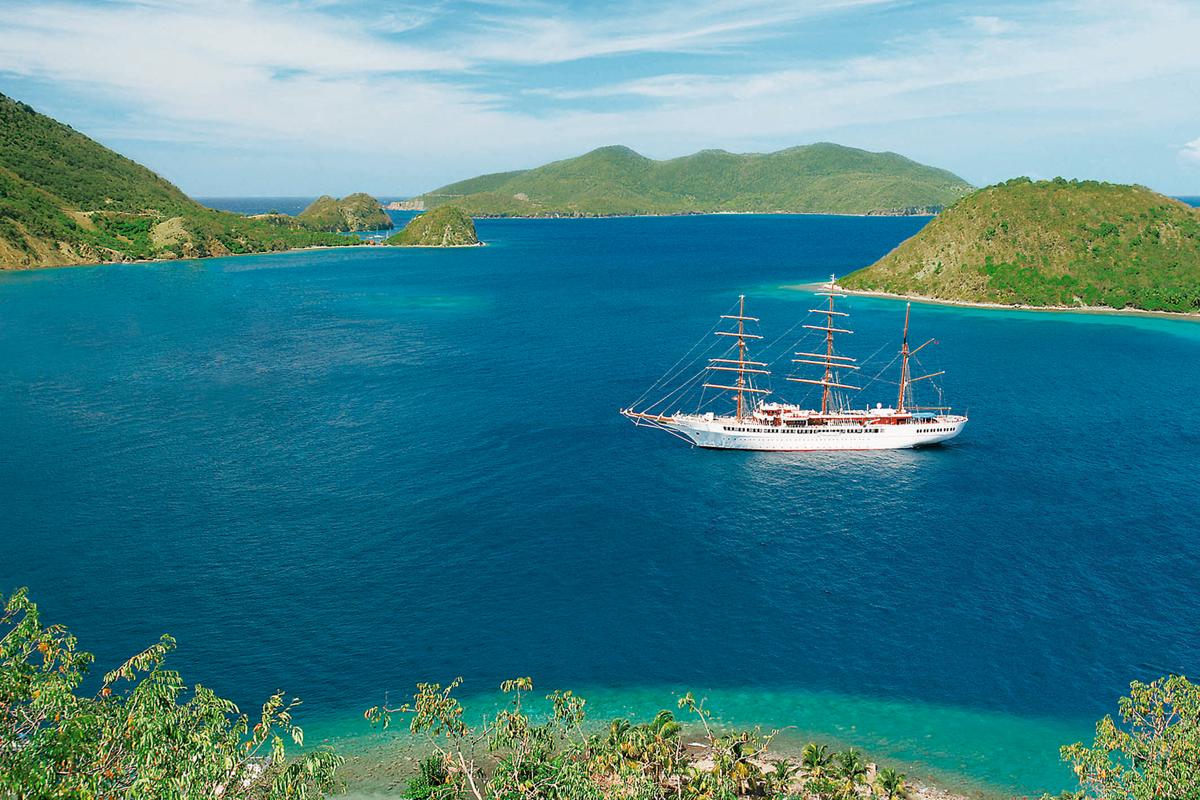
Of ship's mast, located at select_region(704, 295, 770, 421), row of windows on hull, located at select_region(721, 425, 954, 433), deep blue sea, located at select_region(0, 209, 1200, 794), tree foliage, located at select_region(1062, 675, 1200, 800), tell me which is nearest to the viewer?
tree foliage, located at select_region(1062, 675, 1200, 800)

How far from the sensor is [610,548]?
72625mm

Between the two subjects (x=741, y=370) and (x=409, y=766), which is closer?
Result: (x=409, y=766)

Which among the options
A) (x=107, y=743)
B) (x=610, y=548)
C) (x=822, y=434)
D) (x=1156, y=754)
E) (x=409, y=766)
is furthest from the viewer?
(x=822, y=434)

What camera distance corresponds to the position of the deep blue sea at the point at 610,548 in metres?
54.8

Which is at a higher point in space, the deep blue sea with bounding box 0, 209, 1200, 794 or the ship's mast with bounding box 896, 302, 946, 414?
the ship's mast with bounding box 896, 302, 946, 414

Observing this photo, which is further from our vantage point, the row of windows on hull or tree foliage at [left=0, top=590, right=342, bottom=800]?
the row of windows on hull

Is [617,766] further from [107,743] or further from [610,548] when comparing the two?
[610,548]

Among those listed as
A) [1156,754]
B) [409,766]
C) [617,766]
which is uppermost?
[1156,754]

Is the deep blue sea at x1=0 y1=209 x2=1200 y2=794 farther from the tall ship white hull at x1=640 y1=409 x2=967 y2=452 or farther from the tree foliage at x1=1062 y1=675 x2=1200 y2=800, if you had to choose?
the tree foliage at x1=1062 y1=675 x2=1200 y2=800

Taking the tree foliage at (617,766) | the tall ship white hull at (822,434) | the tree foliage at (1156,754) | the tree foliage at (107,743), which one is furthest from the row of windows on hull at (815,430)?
the tree foliage at (107,743)

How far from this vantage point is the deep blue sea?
5478 centimetres

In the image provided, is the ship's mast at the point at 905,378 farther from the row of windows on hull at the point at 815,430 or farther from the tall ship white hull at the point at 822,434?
the row of windows on hull at the point at 815,430

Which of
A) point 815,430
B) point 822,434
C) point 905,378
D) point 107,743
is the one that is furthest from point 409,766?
point 905,378

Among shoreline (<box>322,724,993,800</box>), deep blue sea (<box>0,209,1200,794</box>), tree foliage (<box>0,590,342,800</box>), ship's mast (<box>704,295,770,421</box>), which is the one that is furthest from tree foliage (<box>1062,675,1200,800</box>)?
ship's mast (<box>704,295,770,421</box>)
